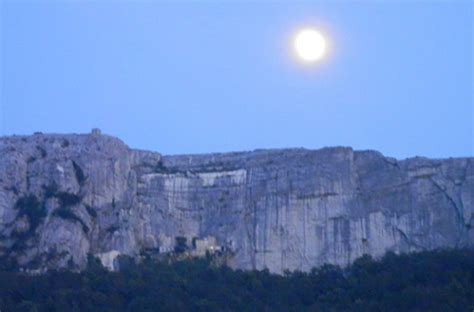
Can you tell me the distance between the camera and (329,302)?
44.9 m

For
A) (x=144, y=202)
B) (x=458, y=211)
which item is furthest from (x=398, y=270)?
(x=144, y=202)

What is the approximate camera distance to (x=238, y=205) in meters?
54.9

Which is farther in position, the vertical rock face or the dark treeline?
the vertical rock face

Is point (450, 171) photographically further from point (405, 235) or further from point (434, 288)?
point (434, 288)

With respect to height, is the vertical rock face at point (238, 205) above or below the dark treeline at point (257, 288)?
above

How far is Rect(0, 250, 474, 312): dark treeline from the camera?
43219 millimetres

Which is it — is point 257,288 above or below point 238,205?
below

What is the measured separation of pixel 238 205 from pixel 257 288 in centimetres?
823

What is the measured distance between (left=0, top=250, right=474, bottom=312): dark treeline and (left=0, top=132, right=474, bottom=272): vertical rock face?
7.89ft

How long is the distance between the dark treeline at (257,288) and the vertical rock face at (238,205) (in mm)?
2404

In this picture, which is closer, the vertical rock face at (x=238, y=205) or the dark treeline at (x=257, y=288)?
the dark treeline at (x=257, y=288)

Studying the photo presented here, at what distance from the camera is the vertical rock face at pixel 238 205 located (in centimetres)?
5256

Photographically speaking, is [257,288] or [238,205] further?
[238,205]

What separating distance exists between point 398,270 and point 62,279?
9.50m
